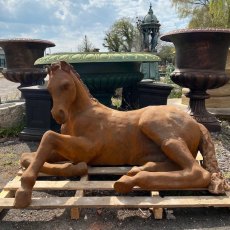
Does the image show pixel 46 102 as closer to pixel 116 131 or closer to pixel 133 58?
pixel 133 58

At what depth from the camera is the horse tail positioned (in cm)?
264

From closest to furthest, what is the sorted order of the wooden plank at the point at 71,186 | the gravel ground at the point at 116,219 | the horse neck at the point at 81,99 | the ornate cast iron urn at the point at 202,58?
the gravel ground at the point at 116,219
the wooden plank at the point at 71,186
the horse neck at the point at 81,99
the ornate cast iron urn at the point at 202,58

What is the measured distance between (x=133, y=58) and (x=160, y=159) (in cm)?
172

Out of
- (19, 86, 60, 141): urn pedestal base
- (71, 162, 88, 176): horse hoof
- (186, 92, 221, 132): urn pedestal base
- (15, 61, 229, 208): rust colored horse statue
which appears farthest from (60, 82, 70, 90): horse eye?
(186, 92, 221, 132): urn pedestal base

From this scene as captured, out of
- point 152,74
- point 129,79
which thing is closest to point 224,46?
point 129,79

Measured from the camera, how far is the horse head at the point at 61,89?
2785 millimetres

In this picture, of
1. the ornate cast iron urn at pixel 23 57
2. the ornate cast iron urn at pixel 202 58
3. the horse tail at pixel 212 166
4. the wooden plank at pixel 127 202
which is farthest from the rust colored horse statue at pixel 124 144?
the ornate cast iron urn at pixel 23 57

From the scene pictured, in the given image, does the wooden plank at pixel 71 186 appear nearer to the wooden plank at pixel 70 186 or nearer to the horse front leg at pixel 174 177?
the wooden plank at pixel 70 186

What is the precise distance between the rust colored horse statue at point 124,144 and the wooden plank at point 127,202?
0.11m

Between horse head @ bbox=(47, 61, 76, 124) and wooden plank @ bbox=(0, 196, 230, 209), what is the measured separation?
70 centimetres

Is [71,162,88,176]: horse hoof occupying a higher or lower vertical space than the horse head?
lower

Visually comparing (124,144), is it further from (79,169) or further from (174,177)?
(174,177)

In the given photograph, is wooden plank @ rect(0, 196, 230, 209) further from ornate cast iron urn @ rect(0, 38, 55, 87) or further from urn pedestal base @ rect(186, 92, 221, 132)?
ornate cast iron urn @ rect(0, 38, 55, 87)

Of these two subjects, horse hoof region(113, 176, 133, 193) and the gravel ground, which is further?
horse hoof region(113, 176, 133, 193)
